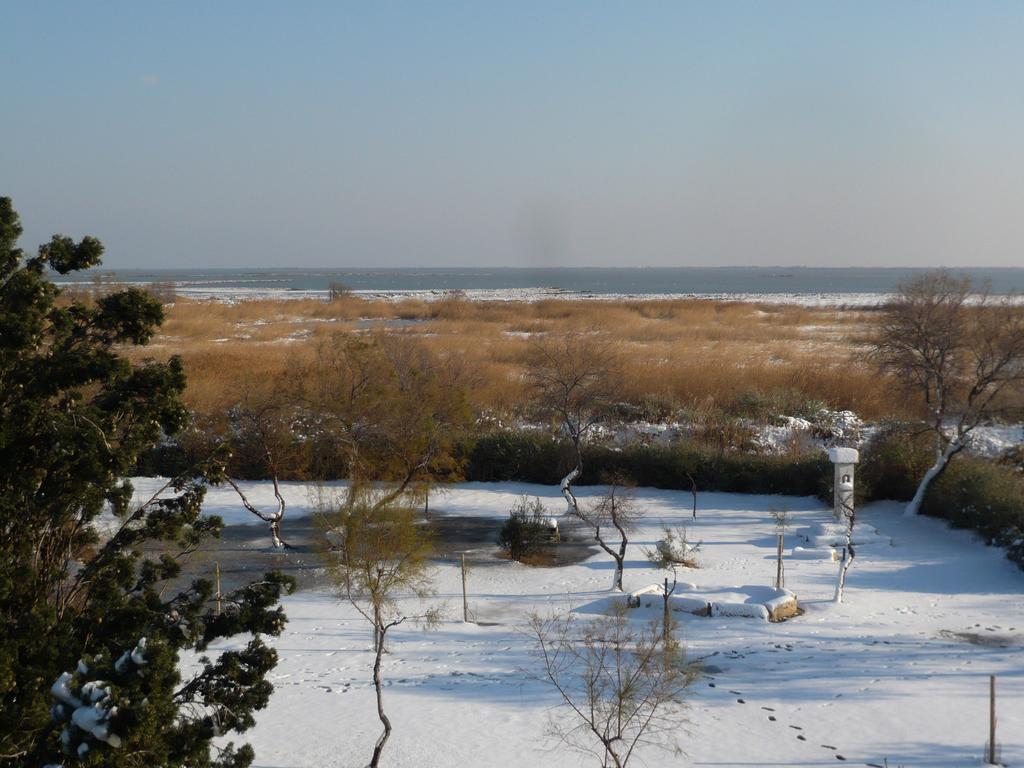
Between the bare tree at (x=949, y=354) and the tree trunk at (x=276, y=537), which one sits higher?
the bare tree at (x=949, y=354)

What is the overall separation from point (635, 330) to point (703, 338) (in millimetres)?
4155

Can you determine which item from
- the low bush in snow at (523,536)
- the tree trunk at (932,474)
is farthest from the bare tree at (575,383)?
the tree trunk at (932,474)

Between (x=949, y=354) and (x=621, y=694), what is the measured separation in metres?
17.0

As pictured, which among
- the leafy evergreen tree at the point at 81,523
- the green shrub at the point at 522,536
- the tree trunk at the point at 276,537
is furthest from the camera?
the tree trunk at the point at 276,537

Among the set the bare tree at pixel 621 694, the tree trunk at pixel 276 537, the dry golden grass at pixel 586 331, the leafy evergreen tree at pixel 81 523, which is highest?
the leafy evergreen tree at pixel 81 523

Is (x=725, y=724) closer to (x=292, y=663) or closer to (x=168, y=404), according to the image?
(x=292, y=663)

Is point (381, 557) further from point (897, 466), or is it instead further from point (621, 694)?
point (897, 466)

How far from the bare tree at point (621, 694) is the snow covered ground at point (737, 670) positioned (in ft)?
0.83

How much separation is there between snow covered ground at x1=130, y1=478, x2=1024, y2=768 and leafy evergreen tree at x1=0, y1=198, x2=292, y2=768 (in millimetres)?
2936

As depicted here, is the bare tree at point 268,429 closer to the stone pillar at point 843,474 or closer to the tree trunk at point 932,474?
the stone pillar at point 843,474

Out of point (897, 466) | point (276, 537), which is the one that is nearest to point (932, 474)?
point (897, 466)

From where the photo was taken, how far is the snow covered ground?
10539 mm

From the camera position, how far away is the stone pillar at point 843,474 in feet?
69.5

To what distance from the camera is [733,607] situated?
15.4 m
